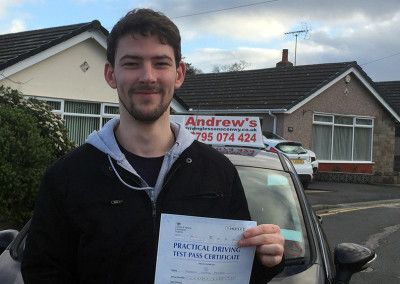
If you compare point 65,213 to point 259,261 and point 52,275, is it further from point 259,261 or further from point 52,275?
point 259,261

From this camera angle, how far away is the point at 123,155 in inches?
81.7

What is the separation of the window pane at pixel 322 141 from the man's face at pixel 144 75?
23045mm

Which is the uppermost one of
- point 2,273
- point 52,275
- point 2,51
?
point 2,51

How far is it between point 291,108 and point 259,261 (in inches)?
822

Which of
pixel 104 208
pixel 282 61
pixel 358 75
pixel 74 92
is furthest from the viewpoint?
pixel 282 61

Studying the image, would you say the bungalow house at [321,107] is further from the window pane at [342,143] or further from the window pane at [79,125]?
the window pane at [79,125]

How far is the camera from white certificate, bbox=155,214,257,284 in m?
1.97

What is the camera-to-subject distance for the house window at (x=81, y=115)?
15.0 meters

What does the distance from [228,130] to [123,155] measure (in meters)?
3.17

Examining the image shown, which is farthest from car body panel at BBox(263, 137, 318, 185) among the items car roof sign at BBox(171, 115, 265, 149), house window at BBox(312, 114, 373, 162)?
car roof sign at BBox(171, 115, 265, 149)

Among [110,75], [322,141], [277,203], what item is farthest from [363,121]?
[110,75]

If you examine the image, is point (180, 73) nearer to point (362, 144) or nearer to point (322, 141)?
point (322, 141)

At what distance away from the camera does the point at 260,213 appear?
3732 millimetres

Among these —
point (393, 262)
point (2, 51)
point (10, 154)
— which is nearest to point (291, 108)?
point (2, 51)
